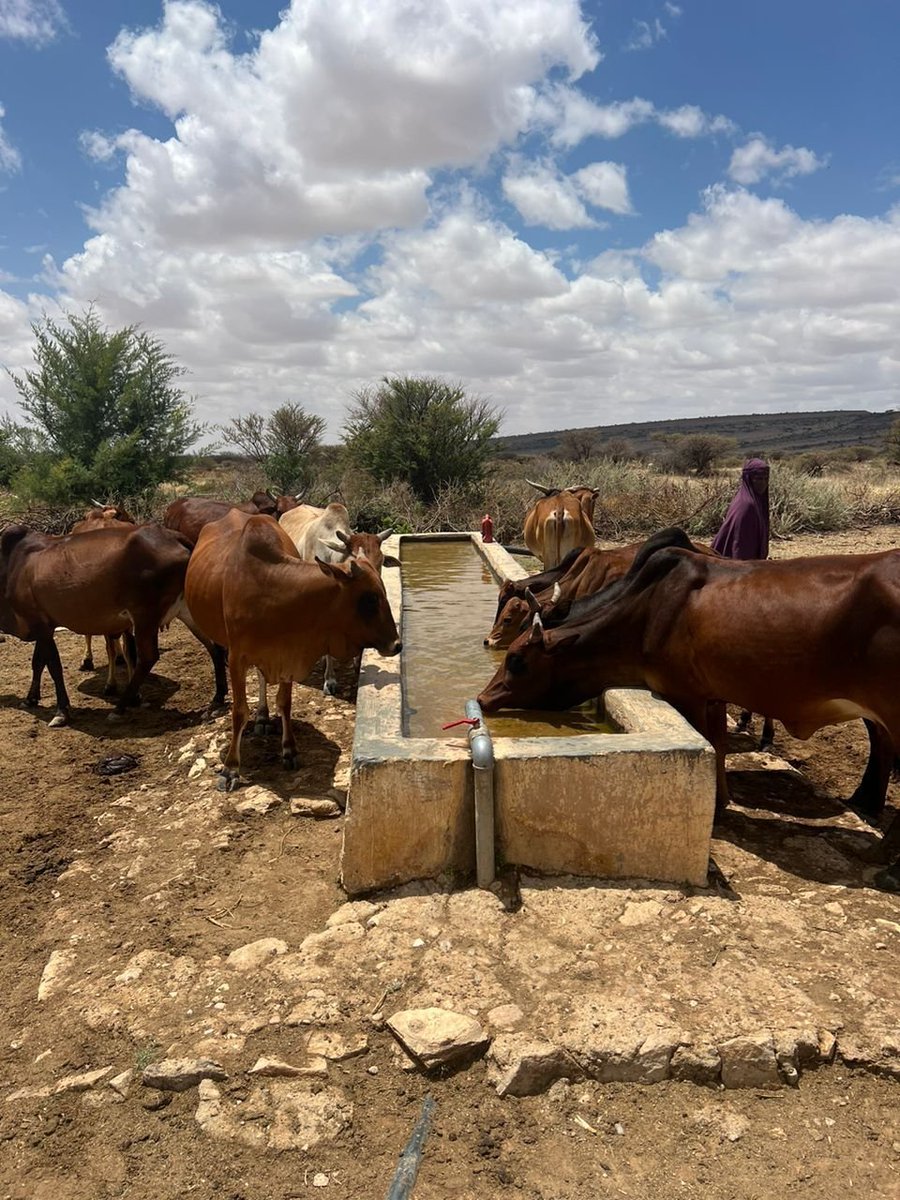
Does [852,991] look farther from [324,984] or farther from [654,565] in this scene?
[654,565]

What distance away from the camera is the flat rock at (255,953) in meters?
3.37

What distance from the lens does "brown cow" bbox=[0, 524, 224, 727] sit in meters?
6.99

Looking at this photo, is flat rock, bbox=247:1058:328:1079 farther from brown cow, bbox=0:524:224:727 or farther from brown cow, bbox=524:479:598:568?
brown cow, bbox=524:479:598:568

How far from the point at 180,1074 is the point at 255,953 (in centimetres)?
69

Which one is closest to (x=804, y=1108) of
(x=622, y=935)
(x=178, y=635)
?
(x=622, y=935)

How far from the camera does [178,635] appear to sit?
9953 millimetres

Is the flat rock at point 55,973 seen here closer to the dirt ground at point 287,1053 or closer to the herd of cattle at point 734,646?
the dirt ground at point 287,1053

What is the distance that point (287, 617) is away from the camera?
5348 millimetres

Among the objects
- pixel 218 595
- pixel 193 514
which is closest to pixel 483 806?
pixel 218 595

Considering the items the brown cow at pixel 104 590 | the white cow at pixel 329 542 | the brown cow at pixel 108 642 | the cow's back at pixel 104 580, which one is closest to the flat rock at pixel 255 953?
the white cow at pixel 329 542

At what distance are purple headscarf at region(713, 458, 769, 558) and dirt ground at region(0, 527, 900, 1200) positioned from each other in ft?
7.90

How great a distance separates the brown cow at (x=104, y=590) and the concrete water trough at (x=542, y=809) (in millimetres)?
3733

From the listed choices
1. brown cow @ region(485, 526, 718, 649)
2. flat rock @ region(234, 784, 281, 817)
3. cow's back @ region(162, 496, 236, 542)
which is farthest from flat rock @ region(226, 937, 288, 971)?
cow's back @ region(162, 496, 236, 542)

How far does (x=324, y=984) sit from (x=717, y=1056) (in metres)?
1.46
